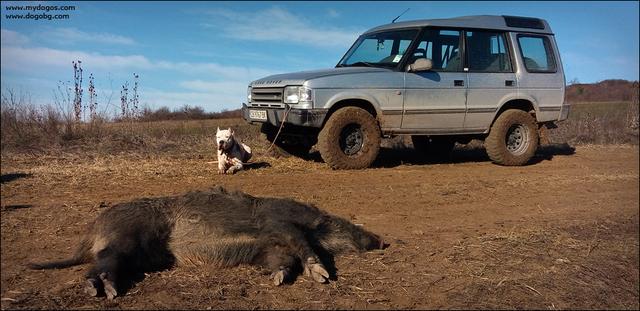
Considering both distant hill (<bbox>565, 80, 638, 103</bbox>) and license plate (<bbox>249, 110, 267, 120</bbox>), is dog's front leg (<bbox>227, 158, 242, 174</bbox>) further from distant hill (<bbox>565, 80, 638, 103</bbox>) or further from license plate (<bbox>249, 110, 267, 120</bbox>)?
distant hill (<bbox>565, 80, 638, 103</bbox>)

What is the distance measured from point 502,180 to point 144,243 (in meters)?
5.48

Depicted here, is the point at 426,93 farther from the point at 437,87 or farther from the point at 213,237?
the point at 213,237

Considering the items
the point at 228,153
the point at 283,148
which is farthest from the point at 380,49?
the point at 228,153

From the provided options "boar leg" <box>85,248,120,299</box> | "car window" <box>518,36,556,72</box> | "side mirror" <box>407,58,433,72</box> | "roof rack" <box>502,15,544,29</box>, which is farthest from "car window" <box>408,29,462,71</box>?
"boar leg" <box>85,248,120,299</box>

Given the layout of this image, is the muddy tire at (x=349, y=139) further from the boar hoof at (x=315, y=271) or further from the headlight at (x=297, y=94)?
the boar hoof at (x=315, y=271)

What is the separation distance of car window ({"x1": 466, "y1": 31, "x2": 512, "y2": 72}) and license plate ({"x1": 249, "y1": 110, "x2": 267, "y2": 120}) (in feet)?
11.7

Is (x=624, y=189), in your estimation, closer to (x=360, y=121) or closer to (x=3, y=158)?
(x=360, y=121)

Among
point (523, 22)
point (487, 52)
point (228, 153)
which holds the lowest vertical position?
point (228, 153)

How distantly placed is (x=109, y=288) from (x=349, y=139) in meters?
5.24

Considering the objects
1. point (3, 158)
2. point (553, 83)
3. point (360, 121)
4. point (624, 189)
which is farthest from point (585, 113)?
point (3, 158)

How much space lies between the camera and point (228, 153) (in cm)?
745

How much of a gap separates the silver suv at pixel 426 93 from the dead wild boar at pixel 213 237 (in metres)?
3.55

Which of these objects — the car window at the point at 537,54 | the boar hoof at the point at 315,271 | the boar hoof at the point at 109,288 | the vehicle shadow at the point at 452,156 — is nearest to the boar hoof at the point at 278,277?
the boar hoof at the point at 315,271

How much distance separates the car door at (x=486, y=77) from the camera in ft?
29.0
